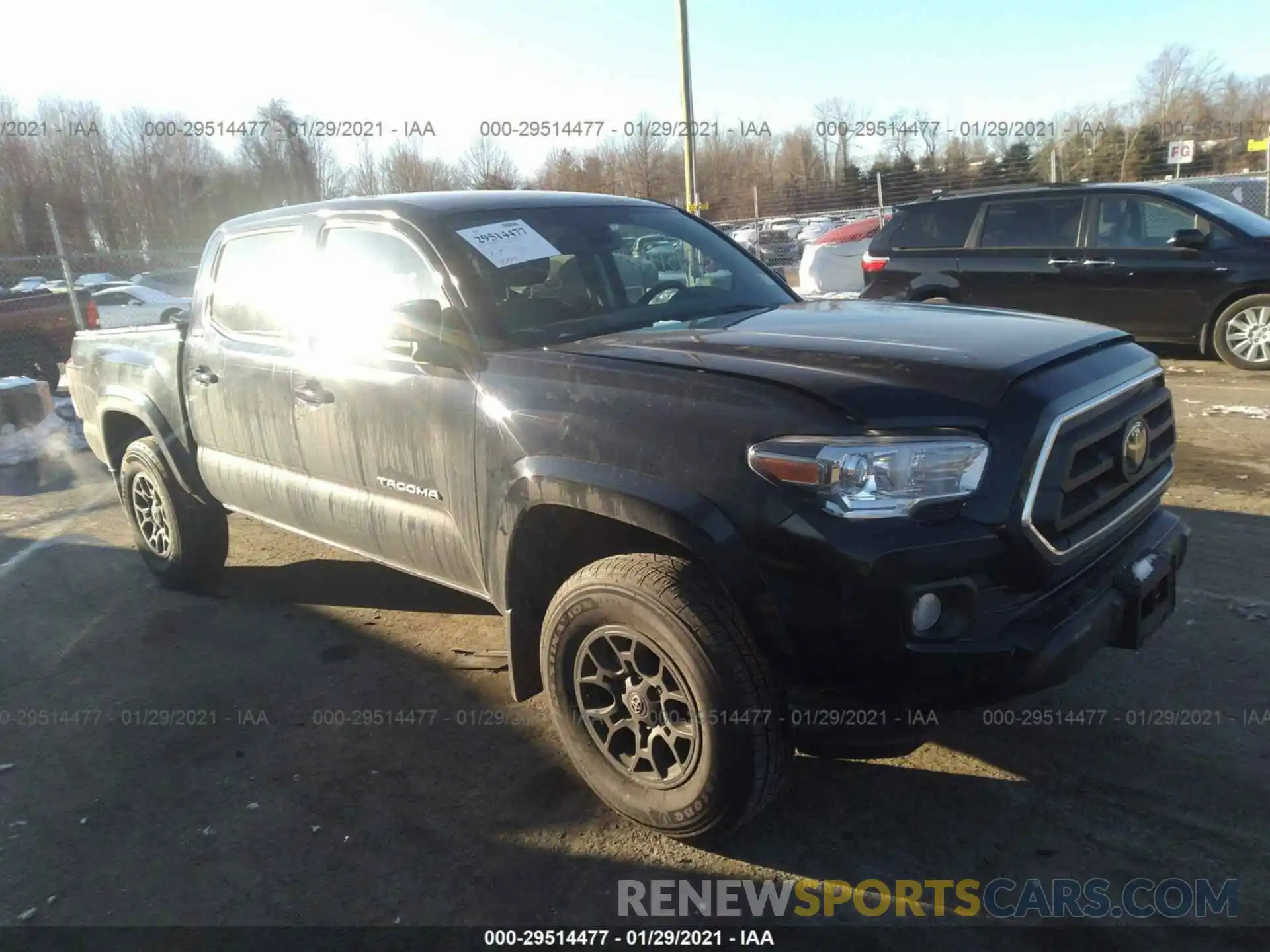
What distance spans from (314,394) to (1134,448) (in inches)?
116

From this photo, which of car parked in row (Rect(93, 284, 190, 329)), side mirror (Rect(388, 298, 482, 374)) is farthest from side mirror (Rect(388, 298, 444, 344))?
car parked in row (Rect(93, 284, 190, 329))

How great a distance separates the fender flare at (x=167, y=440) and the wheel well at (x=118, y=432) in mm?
242

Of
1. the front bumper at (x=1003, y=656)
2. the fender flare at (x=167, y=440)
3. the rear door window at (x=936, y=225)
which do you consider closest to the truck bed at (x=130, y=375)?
the fender flare at (x=167, y=440)

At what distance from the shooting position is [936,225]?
9516 millimetres

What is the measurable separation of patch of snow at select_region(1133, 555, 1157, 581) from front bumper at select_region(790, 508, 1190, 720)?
0.09 m

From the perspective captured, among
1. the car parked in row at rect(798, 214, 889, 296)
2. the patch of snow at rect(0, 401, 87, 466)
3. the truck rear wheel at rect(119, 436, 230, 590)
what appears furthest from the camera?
the car parked in row at rect(798, 214, 889, 296)

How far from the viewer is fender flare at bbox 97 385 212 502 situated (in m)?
4.77

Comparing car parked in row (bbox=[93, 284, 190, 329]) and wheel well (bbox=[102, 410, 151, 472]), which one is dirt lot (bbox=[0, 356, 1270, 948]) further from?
car parked in row (bbox=[93, 284, 190, 329])

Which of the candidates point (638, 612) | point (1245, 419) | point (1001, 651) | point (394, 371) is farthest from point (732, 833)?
point (1245, 419)

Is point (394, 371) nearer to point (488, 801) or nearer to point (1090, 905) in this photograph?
point (488, 801)

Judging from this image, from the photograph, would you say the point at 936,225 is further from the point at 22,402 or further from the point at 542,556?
the point at 22,402

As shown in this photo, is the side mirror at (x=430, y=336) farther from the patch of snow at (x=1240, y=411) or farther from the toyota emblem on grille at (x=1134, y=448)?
the patch of snow at (x=1240, y=411)

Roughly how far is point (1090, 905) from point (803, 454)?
1418 millimetres

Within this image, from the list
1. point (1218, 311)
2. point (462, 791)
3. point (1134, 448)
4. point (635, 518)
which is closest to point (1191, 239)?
point (1218, 311)
